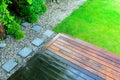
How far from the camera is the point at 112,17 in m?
6.65

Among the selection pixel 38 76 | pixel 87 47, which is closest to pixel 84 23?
pixel 87 47

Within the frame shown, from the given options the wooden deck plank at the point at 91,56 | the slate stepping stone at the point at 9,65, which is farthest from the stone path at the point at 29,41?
the wooden deck plank at the point at 91,56

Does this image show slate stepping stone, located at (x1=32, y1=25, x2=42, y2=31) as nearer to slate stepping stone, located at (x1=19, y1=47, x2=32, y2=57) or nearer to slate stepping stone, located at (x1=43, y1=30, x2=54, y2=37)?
slate stepping stone, located at (x1=43, y1=30, x2=54, y2=37)

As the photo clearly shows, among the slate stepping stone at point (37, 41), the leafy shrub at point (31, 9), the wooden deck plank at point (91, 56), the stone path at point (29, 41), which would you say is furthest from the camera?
the leafy shrub at point (31, 9)

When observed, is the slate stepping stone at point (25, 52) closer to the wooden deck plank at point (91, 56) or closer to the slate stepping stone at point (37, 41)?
the slate stepping stone at point (37, 41)

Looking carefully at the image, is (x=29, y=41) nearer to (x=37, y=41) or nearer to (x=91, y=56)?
(x=37, y=41)

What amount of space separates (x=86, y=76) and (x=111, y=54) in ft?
3.09

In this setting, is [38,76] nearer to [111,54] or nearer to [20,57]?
[20,57]

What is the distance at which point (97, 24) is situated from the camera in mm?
6367

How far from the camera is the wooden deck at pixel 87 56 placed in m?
4.54

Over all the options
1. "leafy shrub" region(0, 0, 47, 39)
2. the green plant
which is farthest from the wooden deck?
"leafy shrub" region(0, 0, 47, 39)

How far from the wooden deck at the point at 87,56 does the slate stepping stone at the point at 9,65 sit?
3.10 ft

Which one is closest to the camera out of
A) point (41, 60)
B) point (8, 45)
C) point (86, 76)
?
point (86, 76)

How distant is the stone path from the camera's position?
5027mm
